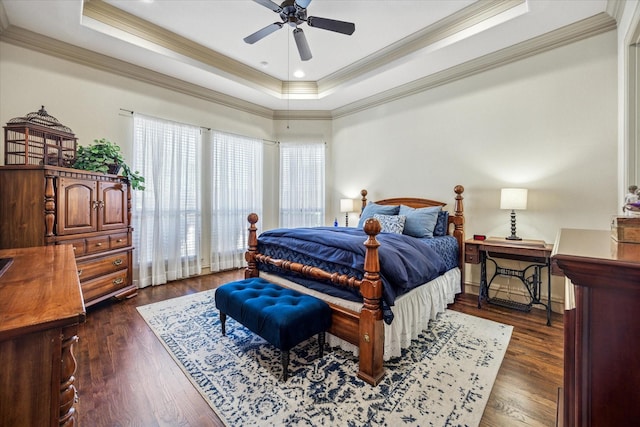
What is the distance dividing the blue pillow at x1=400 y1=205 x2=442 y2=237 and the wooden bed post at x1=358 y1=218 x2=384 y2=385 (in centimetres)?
175

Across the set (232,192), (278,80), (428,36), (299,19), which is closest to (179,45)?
(278,80)

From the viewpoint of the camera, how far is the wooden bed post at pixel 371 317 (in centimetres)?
180

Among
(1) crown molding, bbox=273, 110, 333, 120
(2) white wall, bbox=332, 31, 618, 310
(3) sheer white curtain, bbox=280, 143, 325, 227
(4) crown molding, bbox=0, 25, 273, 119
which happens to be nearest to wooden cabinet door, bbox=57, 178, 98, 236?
(4) crown molding, bbox=0, 25, 273, 119

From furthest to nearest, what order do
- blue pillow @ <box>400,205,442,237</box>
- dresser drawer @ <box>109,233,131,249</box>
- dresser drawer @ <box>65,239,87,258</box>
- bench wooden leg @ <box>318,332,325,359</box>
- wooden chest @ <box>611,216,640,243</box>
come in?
blue pillow @ <box>400,205,442,237</box>, dresser drawer @ <box>109,233,131,249</box>, dresser drawer @ <box>65,239,87,258</box>, bench wooden leg @ <box>318,332,325,359</box>, wooden chest @ <box>611,216,640,243</box>

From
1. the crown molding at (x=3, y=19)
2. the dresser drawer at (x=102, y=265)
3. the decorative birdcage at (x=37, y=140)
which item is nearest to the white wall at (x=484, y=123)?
the crown molding at (x=3, y=19)

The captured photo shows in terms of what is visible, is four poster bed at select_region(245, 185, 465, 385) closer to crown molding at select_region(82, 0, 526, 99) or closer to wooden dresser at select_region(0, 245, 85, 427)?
wooden dresser at select_region(0, 245, 85, 427)

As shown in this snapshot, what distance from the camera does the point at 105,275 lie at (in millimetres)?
3051

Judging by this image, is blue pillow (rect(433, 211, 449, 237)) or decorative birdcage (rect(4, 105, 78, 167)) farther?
blue pillow (rect(433, 211, 449, 237))

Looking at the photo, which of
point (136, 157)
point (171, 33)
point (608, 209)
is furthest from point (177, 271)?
point (608, 209)

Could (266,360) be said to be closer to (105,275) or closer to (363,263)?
(363,263)

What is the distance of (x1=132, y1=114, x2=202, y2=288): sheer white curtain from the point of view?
372 cm

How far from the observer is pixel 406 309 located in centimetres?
216

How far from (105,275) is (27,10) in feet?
8.90

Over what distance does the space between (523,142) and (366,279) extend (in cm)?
279
